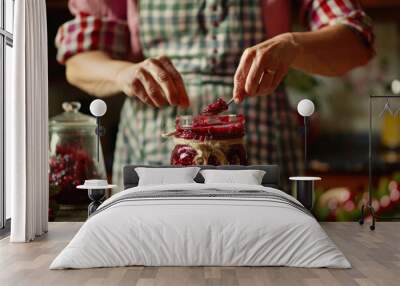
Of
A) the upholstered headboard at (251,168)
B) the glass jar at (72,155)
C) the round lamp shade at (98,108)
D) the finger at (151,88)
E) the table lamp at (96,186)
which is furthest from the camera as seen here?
the glass jar at (72,155)

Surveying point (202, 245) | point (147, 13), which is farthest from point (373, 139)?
point (202, 245)

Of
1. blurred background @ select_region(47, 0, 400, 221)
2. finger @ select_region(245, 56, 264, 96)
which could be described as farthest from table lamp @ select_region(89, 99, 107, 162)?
finger @ select_region(245, 56, 264, 96)

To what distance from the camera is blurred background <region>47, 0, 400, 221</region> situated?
22.3 ft

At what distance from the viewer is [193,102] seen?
673 centimetres

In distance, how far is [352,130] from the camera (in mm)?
6789

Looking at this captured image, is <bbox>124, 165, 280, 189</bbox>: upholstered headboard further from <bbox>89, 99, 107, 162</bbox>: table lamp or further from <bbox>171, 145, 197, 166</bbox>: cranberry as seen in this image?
<bbox>89, 99, 107, 162</bbox>: table lamp

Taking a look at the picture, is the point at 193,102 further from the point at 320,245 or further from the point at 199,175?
the point at 320,245

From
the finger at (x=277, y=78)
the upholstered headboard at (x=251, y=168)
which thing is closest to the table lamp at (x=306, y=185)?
the upholstered headboard at (x=251, y=168)

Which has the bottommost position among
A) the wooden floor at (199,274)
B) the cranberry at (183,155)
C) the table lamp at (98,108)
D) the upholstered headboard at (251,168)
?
the wooden floor at (199,274)

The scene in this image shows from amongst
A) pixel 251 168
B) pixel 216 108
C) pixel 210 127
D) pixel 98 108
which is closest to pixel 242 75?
pixel 216 108

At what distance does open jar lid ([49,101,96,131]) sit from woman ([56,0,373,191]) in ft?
1.28

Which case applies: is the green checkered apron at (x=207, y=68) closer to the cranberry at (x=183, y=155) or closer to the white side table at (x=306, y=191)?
the cranberry at (x=183, y=155)

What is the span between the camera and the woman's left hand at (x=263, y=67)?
6.72m

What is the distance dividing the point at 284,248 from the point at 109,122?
3.18 m
